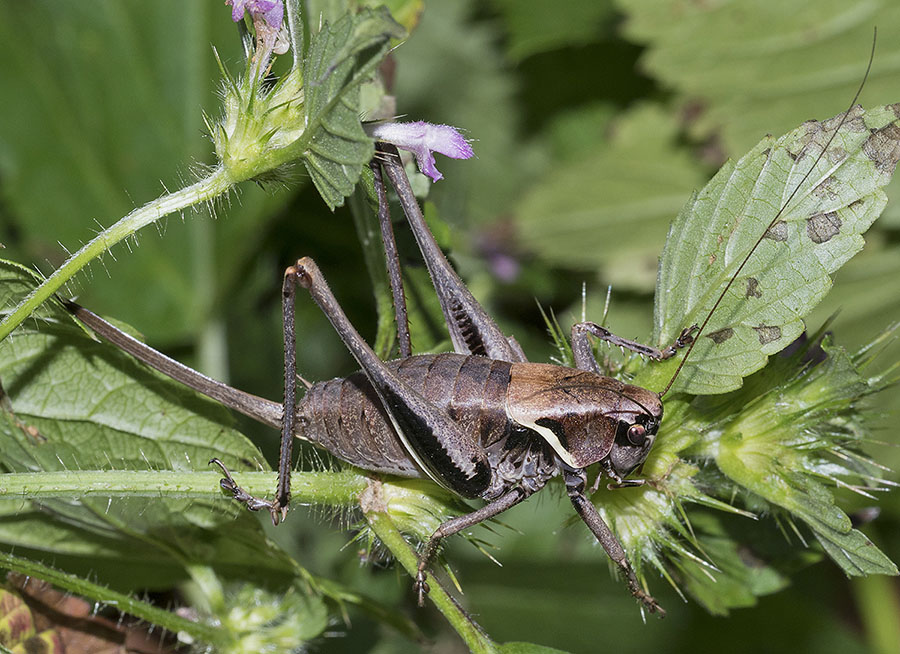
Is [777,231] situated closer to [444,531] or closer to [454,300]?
[454,300]

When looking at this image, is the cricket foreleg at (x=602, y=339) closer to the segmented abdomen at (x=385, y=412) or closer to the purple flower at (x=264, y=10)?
the segmented abdomen at (x=385, y=412)

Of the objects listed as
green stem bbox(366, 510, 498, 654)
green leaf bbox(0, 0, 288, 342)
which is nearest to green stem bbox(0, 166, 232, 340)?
green stem bbox(366, 510, 498, 654)

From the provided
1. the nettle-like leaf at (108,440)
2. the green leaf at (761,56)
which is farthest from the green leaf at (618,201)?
the nettle-like leaf at (108,440)


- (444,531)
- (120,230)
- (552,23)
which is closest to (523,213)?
(552,23)

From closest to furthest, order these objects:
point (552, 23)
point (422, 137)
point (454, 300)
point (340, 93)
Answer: point (340, 93)
point (422, 137)
point (454, 300)
point (552, 23)

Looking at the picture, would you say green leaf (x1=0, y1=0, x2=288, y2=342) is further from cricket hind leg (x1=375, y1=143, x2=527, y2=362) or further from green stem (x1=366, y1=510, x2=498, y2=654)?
green stem (x1=366, y1=510, x2=498, y2=654)

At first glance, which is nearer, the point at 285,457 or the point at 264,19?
the point at 264,19
